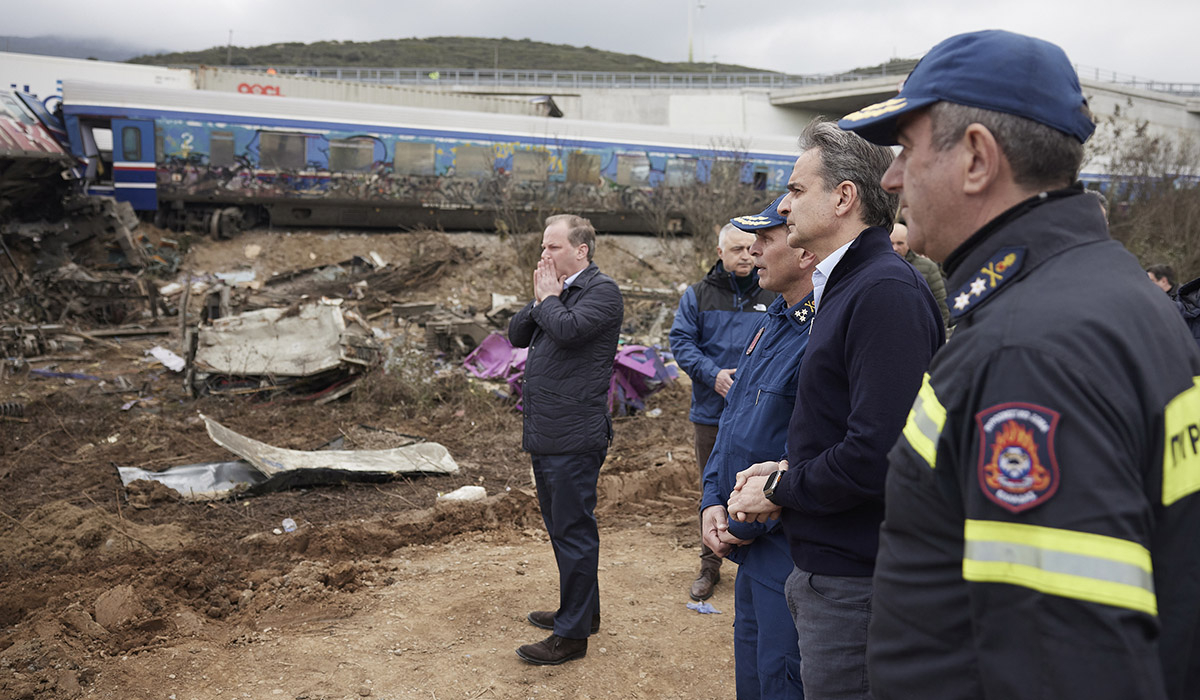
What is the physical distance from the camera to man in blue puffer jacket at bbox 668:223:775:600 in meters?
4.98

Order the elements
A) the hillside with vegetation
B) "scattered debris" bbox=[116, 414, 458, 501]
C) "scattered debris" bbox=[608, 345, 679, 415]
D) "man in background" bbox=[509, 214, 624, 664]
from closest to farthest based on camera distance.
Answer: "man in background" bbox=[509, 214, 624, 664]
"scattered debris" bbox=[116, 414, 458, 501]
"scattered debris" bbox=[608, 345, 679, 415]
the hillside with vegetation

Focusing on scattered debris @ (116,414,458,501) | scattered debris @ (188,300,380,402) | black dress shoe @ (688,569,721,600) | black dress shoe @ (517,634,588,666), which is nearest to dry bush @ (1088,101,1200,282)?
scattered debris @ (188,300,380,402)

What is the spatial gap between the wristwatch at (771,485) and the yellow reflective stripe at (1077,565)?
1.08 meters

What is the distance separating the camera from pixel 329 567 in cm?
520

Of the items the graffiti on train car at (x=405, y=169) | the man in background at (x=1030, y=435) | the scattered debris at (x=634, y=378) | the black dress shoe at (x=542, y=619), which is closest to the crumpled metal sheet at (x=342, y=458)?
the scattered debris at (x=634, y=378)

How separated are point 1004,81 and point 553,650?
3467 mm

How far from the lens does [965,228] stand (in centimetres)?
139

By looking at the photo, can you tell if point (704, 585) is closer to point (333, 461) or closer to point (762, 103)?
point (333, 461)

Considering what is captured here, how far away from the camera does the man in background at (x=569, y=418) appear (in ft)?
13.4

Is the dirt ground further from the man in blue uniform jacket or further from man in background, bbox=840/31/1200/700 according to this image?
man in background, bbox=840/31/1200/700

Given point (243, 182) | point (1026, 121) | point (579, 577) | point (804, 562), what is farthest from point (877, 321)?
point (243, 182)

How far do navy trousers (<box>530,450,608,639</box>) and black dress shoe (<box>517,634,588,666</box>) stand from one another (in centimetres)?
4

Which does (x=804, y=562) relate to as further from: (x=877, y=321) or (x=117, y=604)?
(x=117, y=604)

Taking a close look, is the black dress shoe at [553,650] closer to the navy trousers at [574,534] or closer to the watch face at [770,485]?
the navy trousers at [574,534]
